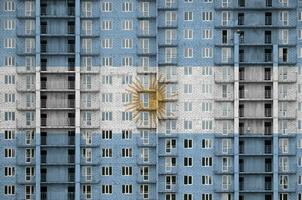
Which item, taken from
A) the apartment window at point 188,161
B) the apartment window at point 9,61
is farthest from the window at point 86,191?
the apartment window at point 9,61

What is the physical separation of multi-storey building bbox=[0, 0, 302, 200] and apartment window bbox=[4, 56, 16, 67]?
135 millimetres

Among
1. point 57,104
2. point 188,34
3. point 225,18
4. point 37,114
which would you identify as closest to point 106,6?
point 188,34

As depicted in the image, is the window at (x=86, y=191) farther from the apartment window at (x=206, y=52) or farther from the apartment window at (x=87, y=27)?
the apartment window at (x=206, y=52)

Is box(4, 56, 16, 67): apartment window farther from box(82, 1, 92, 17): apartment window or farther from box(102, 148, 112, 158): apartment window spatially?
box(102, 148, 112, 158): apartment window

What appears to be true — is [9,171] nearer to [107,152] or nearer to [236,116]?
[107,152]

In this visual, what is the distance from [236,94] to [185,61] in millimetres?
8168

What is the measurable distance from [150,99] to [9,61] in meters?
19.7

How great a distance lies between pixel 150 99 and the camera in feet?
296

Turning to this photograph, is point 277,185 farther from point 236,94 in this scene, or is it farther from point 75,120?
point 75,120

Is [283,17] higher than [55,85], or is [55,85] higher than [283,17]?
[283,17]

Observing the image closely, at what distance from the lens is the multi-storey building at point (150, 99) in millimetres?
89375

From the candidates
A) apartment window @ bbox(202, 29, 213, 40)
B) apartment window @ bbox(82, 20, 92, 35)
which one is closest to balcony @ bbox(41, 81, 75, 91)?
apartment window @ bbox(82, 20, 92, 35)

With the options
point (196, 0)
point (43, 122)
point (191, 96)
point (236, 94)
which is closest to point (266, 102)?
point (236, 94)

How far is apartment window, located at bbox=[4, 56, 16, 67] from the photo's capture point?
90250 mm
